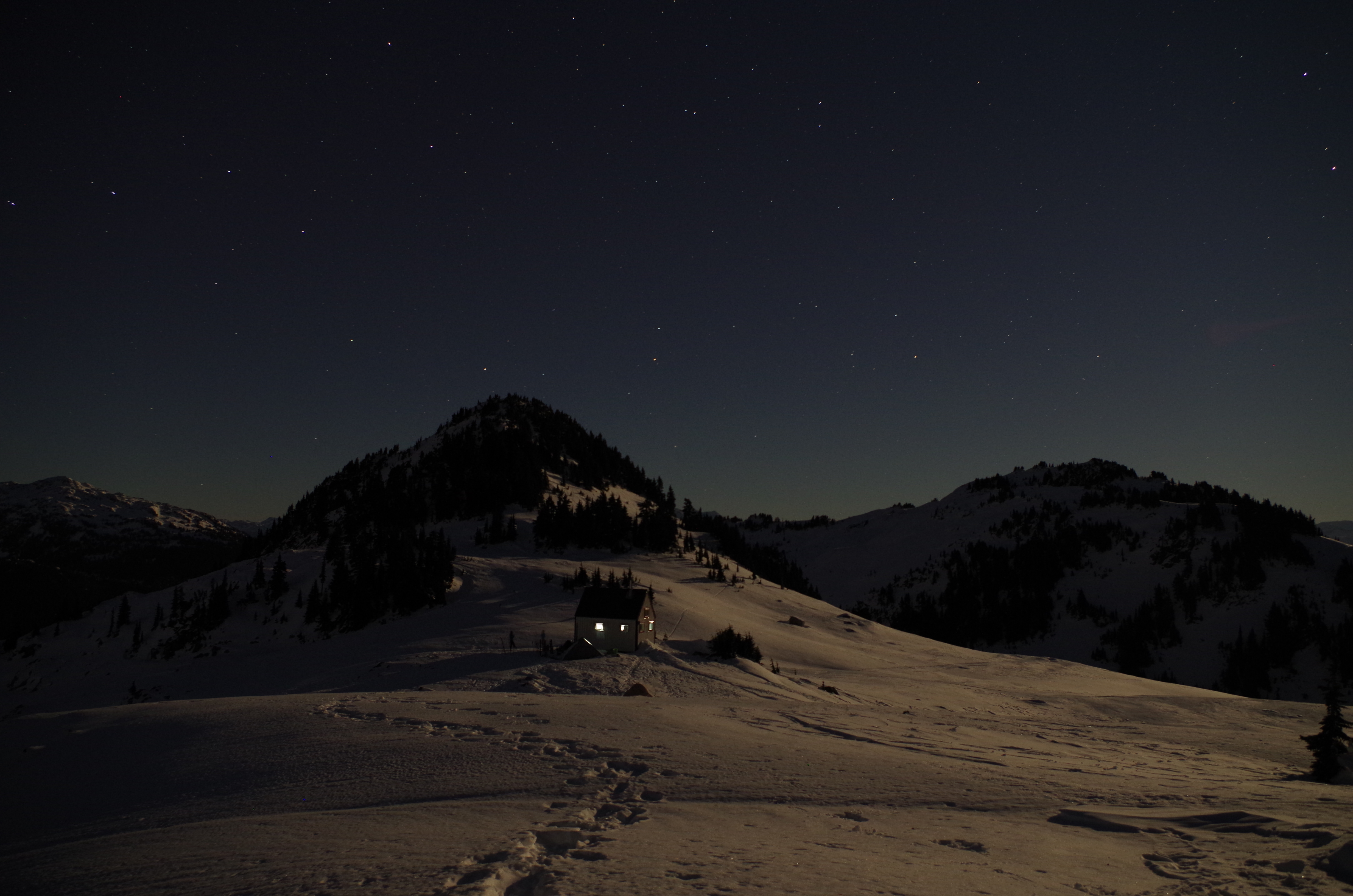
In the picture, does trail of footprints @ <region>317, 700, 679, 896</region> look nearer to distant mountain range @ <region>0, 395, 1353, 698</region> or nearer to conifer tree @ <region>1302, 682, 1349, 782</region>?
conifer tree @ <region>1302, 682, 1349, 782</region>

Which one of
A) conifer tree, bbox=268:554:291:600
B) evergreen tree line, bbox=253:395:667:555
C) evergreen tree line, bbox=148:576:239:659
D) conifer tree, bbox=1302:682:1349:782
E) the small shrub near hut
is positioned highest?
evergreen tree line, bbox=253:395:667:555

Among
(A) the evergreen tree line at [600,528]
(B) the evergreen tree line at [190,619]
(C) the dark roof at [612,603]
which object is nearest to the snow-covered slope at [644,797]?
(C) the dark roof at [612,603]

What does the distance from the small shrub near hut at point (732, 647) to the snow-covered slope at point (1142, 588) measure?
85.3 meters

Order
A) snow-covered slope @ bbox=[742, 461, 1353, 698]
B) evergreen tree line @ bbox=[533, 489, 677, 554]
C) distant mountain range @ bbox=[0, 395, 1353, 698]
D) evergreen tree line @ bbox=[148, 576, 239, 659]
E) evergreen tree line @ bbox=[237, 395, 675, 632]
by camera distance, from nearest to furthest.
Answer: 1. evergreen tree line @ bbox=[148, 576, 239, 659]
2. evergreen tree line @ bbox=[237, 395, 675, 632]
3. distant mountain range @ bbox=[0, 395, 1353, 698]
4. evergreen tree line @ bbox=[533, 489, 677, 554]
5. snow-covered slope @ bbox=[742, 461, 1353, 698]

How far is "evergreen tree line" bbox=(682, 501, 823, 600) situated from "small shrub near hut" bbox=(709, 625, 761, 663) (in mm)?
52312

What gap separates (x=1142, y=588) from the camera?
139 meters

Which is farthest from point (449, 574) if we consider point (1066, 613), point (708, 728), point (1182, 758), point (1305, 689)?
point (1066, 613)

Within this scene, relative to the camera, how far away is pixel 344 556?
75812 mm

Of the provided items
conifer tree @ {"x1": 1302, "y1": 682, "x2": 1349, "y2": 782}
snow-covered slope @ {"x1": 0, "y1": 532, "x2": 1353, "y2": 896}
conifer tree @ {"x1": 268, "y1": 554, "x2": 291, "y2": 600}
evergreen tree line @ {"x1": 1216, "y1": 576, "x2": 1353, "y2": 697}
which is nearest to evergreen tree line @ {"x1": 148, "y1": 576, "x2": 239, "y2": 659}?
conifer tree @ {"x1": 268, "y1": 554, "x2": 291, "y2": 600}

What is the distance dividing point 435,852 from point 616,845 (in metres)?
2.33

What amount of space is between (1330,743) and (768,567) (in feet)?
309

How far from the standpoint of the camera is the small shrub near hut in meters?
42.1

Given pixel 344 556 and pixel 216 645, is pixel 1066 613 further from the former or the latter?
pixel 216 645

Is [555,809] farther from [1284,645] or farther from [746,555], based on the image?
[1284,645]
